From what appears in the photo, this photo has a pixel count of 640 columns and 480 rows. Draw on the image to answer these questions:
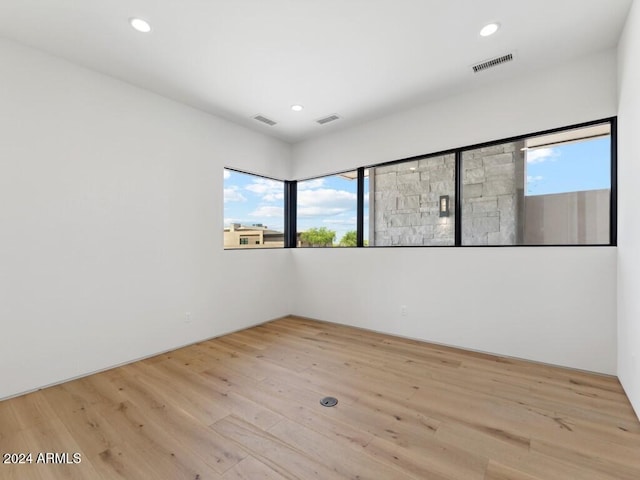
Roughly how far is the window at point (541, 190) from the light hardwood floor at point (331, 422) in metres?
1.34

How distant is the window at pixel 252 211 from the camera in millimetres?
4168

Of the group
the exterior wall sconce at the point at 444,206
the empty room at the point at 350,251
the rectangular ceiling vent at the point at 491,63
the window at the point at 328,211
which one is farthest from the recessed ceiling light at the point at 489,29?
the window at the point at 328,211

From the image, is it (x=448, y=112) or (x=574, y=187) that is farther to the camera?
(x=448, y=112)

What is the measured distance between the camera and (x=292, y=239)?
513cm

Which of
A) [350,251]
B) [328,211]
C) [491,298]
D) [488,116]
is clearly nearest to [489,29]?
[488,116]

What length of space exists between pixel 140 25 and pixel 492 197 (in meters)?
3.77

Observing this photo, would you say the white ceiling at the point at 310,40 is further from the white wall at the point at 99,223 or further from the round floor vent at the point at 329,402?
the round floor vent at the point at 329,402

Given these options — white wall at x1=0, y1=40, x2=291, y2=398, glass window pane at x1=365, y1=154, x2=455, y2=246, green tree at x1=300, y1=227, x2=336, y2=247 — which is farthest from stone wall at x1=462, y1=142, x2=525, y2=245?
white wall at x1=0, y1=40, x2=291, y2=398

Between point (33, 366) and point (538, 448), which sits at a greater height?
point (33, 366)

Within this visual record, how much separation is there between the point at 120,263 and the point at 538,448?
366 cm

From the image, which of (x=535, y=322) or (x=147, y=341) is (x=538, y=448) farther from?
(x=147, y=341)

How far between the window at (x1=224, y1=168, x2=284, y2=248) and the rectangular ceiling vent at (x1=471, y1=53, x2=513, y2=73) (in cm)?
311

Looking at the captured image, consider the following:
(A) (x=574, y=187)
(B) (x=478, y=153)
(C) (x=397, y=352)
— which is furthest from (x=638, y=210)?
(C) (x=397, y=352)

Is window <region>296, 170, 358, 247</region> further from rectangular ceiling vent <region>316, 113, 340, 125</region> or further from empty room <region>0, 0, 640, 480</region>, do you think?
rectangular ceiling vent <region>316, 113, 340, 125</region>
